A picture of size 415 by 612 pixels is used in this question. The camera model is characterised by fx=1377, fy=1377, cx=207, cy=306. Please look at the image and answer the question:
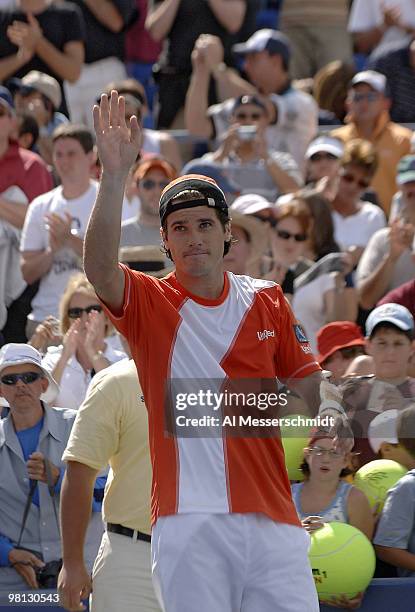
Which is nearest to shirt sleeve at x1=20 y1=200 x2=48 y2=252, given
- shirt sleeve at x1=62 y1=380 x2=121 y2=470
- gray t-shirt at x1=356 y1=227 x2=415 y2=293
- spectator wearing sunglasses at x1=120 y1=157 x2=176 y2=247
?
spectator wearing sunglasses at x1=120 y1=157 x2=176 y2=247

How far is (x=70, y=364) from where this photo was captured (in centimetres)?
725

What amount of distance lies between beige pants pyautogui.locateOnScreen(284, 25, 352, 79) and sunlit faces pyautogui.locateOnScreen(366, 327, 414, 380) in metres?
6.23

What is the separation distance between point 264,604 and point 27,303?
17.1 ft

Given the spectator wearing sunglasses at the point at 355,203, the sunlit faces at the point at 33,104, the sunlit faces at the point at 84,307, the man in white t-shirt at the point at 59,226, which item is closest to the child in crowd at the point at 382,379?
the sunlit faces at the point at 84,307

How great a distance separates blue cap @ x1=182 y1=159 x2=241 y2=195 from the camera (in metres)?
9.36

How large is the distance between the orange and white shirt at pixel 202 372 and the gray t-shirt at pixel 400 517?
1858 millimetres

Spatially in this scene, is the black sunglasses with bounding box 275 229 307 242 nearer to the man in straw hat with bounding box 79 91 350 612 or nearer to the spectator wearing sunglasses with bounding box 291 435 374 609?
the spectator wearing sunglasses with bounding box 291 435 374 609

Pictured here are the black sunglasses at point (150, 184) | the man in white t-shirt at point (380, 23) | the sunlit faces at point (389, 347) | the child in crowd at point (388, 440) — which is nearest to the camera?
the child in crowd at point (388, 440)

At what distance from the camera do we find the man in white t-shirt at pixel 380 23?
39.5 ft

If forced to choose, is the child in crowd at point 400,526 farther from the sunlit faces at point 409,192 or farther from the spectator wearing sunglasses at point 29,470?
the sunlit faces at point 409,192

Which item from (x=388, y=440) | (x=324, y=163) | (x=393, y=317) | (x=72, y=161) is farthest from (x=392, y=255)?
(x=388, y=440)

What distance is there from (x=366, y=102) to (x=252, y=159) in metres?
1.31

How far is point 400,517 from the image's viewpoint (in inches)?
228

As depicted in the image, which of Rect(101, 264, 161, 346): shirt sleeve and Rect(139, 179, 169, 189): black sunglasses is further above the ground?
Rect(139, 179, 169, 189): black sunglasses
